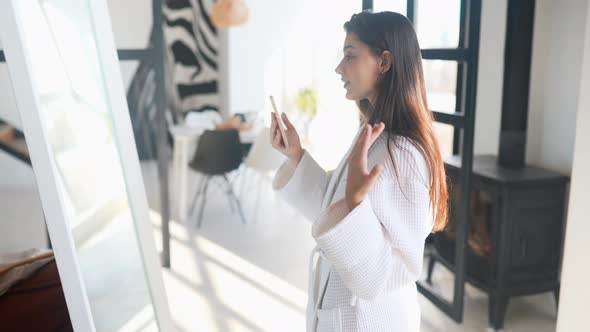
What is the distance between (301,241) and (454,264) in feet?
5.60

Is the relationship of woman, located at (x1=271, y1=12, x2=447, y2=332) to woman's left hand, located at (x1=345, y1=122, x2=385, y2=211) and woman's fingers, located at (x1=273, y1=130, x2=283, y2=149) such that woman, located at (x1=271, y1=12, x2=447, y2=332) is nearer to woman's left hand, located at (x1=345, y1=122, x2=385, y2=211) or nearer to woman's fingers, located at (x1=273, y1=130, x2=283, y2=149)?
woman's left hand, located at (x1=345, y1=122, x2=385, y2=211)

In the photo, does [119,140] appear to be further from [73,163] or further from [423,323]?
[423,323]

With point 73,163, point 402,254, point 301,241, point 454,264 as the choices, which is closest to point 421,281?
point 454,264

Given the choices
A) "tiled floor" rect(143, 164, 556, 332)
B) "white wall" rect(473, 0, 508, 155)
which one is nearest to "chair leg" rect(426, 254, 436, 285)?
"tiled floor" rect(143, 164, 556, 332)

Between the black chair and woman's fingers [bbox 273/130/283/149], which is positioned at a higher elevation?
woman's fingers [bbox 273/130/283/149]

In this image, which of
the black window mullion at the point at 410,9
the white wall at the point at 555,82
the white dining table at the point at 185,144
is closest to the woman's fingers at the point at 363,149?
the black window mullion at the point at 410,9

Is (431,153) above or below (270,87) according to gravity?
above

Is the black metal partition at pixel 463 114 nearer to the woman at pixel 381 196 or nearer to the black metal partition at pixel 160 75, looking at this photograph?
the black metal partition at pixel 160 75

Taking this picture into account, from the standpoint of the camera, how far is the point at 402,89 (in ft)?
4.86

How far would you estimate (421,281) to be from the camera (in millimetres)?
3953

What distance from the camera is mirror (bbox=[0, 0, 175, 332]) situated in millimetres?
1102

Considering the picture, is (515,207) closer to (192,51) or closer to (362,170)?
(362,170)

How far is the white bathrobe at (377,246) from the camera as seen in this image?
135cm

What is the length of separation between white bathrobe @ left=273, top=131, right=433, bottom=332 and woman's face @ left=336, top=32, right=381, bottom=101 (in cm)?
13
